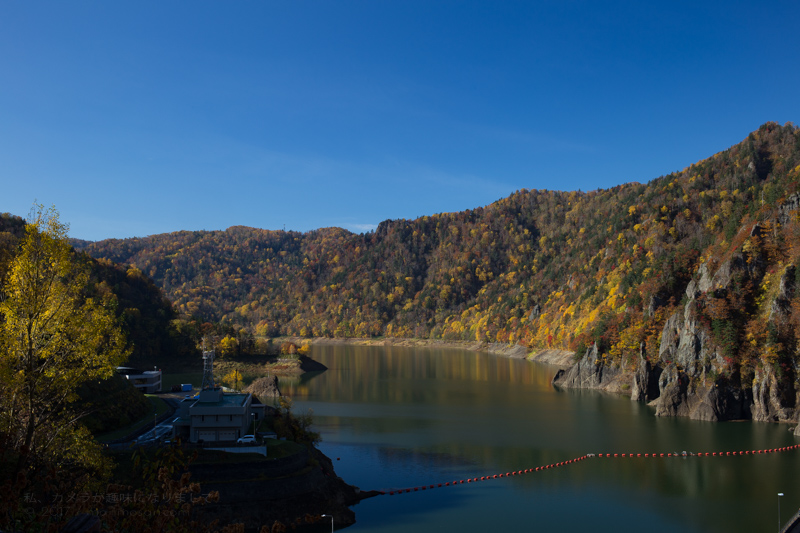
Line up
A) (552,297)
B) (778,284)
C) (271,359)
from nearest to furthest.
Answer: (778,284) < (271,359) < (552,297)

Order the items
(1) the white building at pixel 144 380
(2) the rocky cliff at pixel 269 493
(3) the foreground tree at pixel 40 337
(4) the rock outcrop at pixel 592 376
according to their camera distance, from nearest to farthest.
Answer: (3) the foreground tree at pixel 40 337 < (2) the rocky cliff at pixel 269 493 < (1) the white building at pixel 144 380 < (4) the rock outcrop at pixel 592 376

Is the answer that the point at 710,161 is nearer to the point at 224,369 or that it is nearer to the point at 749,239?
the point at 749,239

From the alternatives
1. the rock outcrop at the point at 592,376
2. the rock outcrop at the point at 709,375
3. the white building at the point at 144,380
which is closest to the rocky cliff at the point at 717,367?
the rock outcrop at the point at 709,375

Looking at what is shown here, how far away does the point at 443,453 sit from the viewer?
52.5 meters

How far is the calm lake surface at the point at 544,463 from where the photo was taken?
122 ft

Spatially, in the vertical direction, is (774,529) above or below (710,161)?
below

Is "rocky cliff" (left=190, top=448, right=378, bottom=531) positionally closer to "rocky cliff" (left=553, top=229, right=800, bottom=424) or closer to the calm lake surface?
the calm lake surface

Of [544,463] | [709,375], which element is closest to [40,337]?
[544,463]

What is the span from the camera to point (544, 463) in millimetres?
50000

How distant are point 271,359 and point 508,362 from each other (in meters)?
59.3

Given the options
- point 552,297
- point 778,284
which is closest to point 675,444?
point 778,284


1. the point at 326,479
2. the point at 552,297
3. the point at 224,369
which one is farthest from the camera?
the point at 552,297

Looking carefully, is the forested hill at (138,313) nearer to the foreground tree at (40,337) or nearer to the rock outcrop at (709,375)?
the rock outcrop at (709,375)

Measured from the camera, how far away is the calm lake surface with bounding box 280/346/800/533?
37.2m
